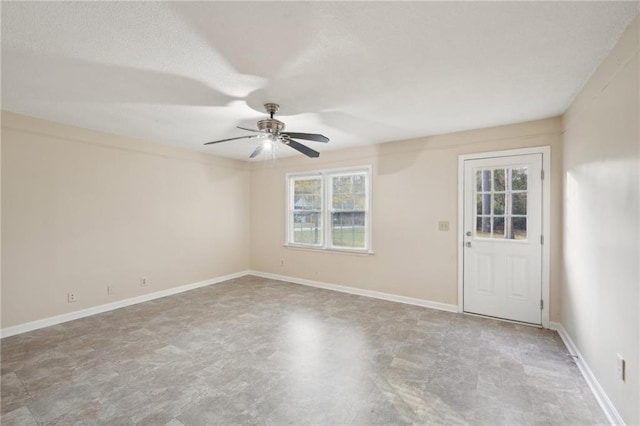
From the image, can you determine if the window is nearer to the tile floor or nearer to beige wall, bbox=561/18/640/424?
the tile floor

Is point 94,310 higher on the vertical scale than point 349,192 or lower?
lower

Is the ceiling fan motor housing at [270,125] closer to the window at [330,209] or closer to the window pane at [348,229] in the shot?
the window at [330,209]

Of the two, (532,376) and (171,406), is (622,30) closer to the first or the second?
(532,376)

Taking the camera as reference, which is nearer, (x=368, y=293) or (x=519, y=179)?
(x=519, y=179)

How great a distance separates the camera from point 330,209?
527cm

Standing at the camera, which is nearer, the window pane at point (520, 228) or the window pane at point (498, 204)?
the window pane at point (520, 228)

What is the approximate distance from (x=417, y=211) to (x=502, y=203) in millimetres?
1083

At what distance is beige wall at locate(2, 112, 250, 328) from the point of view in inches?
131

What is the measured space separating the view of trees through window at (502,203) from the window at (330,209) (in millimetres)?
1649

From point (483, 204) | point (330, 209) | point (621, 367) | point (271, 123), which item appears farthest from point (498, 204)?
point (271, 123)

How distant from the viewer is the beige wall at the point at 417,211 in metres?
3.55

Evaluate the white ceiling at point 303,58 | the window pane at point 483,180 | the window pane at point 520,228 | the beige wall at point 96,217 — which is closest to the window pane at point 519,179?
the window pane at point 483,180

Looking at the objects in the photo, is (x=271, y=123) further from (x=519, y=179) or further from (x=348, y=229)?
(x=519, y=179)

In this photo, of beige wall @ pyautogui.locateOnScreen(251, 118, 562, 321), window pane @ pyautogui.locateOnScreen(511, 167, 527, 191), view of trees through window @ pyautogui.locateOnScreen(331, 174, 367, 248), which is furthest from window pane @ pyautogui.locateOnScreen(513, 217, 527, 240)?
view of trees through window @ pyautogui.locateOnScreen(331, 174, 367, 248)
